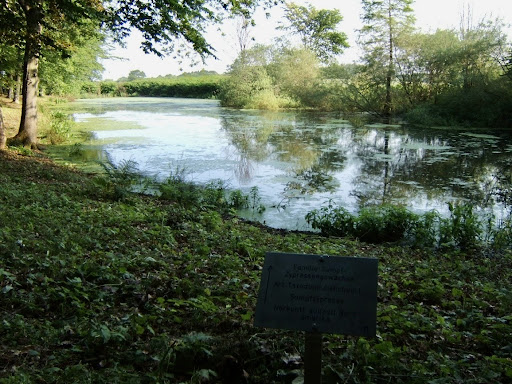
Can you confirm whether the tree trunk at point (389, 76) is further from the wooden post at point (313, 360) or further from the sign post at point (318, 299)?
the wooden post at point (313, 360)

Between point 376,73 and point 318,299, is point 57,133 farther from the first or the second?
point 376,73

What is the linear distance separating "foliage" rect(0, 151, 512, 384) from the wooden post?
1.17 ft

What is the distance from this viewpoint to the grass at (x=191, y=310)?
2551 mm

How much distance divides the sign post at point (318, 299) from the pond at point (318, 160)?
5744mm

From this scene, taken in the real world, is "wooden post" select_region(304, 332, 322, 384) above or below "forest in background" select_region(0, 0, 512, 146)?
below

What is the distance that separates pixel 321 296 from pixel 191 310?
1.64 m

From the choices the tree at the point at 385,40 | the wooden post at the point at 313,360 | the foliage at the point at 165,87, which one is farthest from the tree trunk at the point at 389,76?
the wooden post at the point at 313,360

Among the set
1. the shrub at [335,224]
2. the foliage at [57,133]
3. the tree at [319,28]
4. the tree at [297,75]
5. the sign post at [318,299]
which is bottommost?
the shrub at [335,224]

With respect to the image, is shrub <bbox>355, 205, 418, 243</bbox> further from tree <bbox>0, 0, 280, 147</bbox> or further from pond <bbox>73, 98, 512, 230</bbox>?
tree <bbox>0, 0, 280, 147</bbox>

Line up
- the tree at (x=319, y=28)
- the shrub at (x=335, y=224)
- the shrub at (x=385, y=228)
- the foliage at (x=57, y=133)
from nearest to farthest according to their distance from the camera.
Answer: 1. the shrub at (x=385, y=228)
2. the shrub at (x=335, y=224)
3. the foliage at (x=57, y=133)
4. the tree at (x=319, y=28)

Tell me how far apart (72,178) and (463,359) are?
876cm

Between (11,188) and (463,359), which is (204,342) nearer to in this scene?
(463,359)

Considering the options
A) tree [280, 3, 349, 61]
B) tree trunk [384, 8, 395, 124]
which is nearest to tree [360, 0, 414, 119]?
tree trunk [384, 8, 395, 124]

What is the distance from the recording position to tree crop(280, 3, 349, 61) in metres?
54.6
